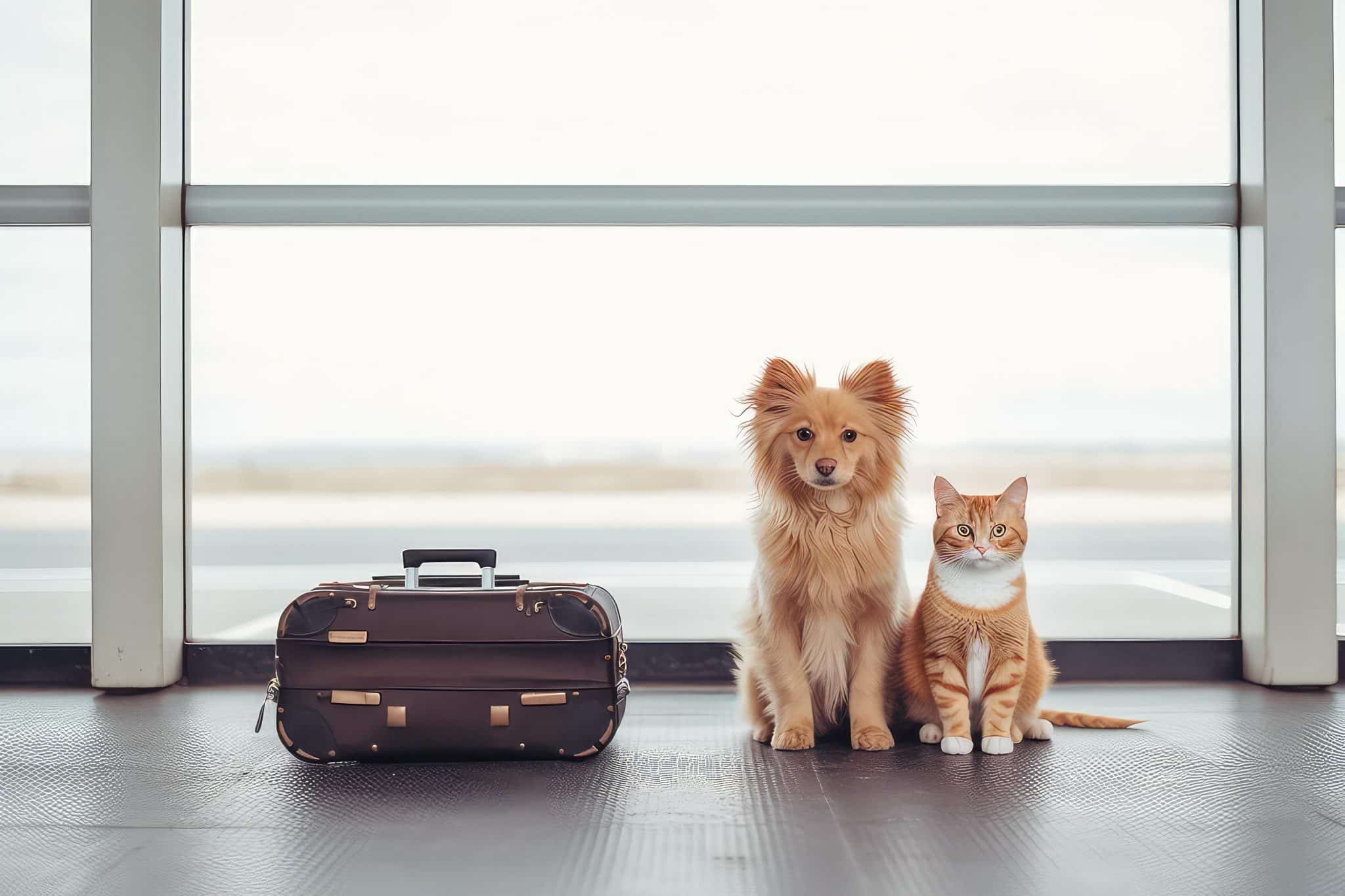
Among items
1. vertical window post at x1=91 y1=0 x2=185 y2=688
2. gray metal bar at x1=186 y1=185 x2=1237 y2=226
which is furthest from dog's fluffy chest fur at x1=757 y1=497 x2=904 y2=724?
vertical window post at x1=91 y1=0 x2=185 y2=688

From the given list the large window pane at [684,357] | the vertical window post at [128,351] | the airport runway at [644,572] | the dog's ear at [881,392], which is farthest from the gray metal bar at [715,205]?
the airport runway at [644,572]

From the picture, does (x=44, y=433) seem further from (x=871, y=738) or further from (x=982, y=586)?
(x=982, y=586)

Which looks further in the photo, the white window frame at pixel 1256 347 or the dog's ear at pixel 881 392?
the white window frame at pixel 1256 347

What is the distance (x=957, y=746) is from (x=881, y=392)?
2.80 ft

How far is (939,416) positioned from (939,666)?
3.69ft

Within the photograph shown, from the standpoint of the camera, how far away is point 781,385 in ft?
7.66

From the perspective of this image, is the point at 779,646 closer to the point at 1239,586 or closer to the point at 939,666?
the point at 939,666

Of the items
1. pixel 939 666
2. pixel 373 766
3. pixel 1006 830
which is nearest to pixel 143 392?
pixel 373 766

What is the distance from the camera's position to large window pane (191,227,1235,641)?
3176 mm

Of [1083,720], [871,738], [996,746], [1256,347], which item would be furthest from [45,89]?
[1256,347]

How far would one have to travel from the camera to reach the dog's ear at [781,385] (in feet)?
7.63

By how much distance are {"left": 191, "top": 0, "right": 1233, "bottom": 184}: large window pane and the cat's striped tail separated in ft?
5.62

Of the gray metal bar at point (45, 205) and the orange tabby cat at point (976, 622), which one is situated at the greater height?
the gray metal bar at point (45, 205)

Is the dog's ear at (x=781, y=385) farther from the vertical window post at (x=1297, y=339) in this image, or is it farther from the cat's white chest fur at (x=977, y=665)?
the vertical window post at (x=1297, y=339)
